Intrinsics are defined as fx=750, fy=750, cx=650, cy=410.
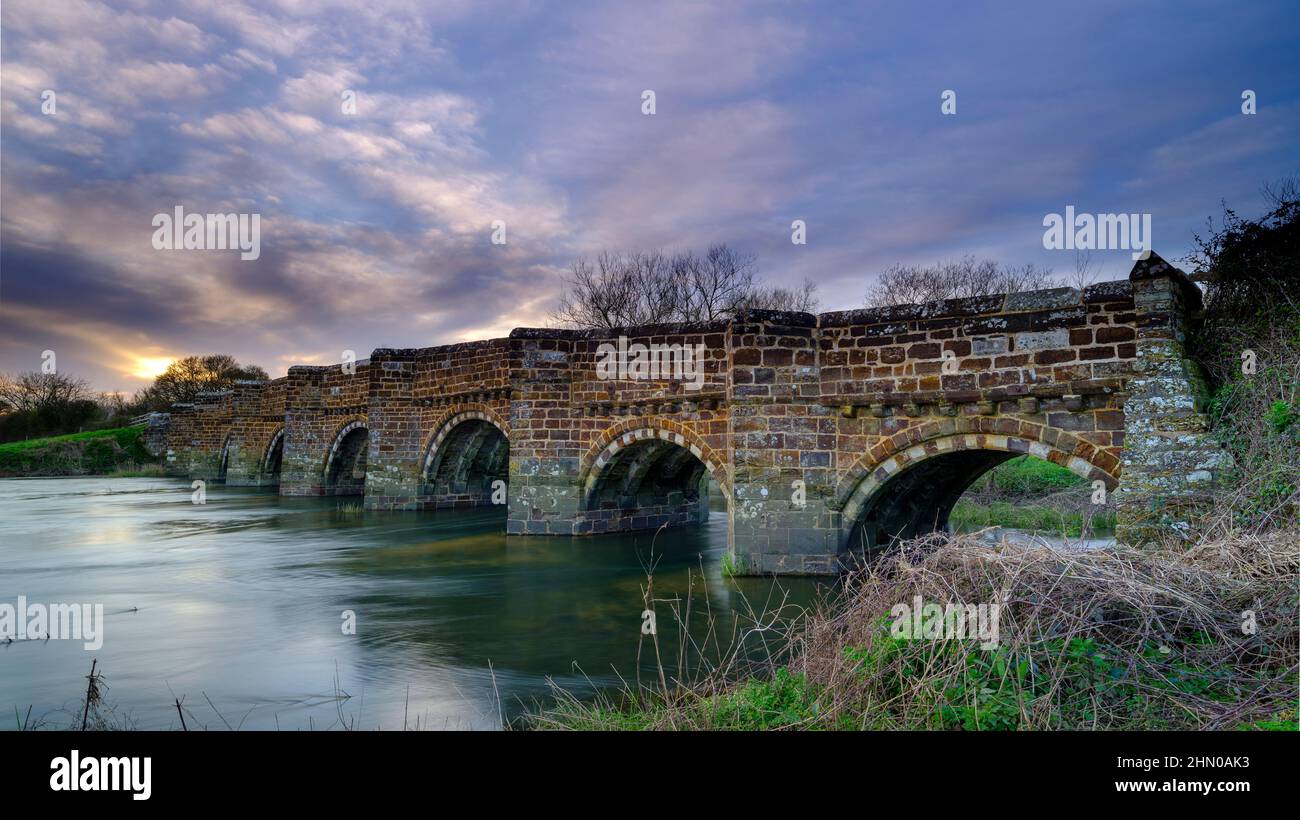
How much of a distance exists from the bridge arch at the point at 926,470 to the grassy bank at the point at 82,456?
40.0 metres

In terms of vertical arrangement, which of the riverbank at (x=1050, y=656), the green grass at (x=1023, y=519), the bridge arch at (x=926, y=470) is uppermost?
the bridge arch at (x=926, y=470)

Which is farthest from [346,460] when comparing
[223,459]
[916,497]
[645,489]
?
[916,497]

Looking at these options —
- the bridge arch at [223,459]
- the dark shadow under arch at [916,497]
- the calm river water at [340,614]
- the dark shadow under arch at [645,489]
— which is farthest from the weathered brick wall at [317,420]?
the dark shadow under arch at [916,497]

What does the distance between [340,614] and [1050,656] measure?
23.3 feet

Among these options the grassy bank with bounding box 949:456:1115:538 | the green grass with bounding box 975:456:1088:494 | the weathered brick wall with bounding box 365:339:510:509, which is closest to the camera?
the grassy bank with bounding box 949:456:1115:538

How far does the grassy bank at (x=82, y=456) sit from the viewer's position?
38375 millimetres

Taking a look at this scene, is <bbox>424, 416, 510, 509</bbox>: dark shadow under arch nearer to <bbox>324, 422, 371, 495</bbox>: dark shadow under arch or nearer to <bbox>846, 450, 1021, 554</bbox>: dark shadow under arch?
<bbox>324, 422, 371, 495</bbox>: dark shadow under arch

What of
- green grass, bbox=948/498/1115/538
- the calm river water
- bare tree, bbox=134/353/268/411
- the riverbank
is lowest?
the calm river water

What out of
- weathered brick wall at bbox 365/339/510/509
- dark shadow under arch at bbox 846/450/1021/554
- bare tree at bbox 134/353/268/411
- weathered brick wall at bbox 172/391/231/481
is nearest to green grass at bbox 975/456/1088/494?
dark shadow under arch at bbox 846/450/1021/554

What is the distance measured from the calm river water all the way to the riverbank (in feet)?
5.64

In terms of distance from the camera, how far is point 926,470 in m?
9.70

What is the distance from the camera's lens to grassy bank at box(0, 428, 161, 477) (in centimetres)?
3838

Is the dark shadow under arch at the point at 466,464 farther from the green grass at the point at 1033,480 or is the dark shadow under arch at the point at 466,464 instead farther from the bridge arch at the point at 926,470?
the green grass at the point at 1033,480

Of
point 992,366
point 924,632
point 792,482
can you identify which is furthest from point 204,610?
point 992,366
